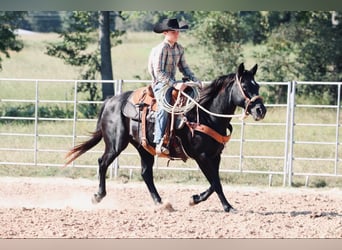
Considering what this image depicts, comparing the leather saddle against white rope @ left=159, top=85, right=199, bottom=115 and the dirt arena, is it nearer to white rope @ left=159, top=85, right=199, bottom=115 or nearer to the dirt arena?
white rope @ left=159, top=85, right=199, bottom=115

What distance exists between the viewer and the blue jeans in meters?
6.89

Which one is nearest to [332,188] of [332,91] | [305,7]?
[305,7]

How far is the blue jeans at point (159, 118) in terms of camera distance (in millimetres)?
6891

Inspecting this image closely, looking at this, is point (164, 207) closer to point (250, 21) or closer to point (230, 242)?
point (230, 242)

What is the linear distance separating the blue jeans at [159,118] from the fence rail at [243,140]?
5.75 ft

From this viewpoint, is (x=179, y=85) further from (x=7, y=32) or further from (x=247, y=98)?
(x=7, y=32)

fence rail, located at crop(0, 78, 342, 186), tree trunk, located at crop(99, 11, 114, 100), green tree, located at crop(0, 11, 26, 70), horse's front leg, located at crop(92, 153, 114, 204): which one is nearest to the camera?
horse's front leg, located at crop(92, 153, 114, 204)

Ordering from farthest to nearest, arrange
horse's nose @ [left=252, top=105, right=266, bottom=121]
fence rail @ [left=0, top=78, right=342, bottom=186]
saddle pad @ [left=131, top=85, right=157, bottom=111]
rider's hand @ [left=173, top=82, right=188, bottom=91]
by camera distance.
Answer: fence rail @ [left=0, top=78, right=342, bottom=186] → saddle pad @ [left=131, top=85, right=157, bottom=111] → rider's hand @ [left=173, top=82, right=188, bottom=91] → horse's nose @ [left=252, top=105, right=266, bottom=121]

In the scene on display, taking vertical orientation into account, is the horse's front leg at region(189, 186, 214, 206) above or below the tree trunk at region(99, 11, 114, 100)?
below

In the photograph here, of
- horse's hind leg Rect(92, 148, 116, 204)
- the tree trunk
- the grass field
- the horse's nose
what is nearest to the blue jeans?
horse's hind leg Rect(92, 148, 116, 204)

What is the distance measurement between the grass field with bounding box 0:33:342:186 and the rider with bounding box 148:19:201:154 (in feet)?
6.79

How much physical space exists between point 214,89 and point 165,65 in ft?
1.35

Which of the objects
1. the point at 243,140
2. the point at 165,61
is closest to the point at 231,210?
the point at 165,61

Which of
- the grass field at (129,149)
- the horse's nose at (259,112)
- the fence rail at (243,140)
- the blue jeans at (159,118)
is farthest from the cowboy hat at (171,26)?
the grass field at (129,149)
